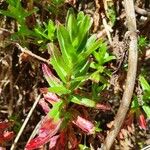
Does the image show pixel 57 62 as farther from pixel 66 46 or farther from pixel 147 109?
pixel 147 109

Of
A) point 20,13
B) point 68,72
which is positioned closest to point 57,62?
point 68,72

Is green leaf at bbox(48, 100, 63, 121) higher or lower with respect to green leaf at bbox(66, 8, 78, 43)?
lower

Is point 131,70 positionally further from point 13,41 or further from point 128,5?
point 13,41

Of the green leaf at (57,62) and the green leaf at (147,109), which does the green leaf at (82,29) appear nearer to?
the green leaf at (57,62)

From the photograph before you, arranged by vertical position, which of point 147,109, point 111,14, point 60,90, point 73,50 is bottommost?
point 147,109

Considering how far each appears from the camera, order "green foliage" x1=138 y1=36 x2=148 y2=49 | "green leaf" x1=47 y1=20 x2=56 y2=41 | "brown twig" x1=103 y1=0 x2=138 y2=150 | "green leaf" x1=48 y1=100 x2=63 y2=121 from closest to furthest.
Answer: "brown twig" x1=103 y1=0 x2=138 y2=150, "green leaf" x1=48 y1=100 x2=63 y2=121, "green leaf" x1=47 y1=20 x2=56 y2=41, "green foliage" x1=138 y1=36 x2=148 y2=49

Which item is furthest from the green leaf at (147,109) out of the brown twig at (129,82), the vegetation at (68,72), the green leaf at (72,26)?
the green leaf at (72,26)

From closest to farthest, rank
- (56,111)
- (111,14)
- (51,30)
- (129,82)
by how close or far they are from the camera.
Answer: (129,82)
(56,111)
(51,30)
(111,14)

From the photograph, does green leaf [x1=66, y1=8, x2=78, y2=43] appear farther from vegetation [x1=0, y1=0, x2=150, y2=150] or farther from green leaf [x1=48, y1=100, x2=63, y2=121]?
green leaf [x1=48, y1=100, x2=63, y2=121]

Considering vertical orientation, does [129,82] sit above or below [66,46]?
below

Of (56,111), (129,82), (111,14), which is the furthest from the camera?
(111,14)

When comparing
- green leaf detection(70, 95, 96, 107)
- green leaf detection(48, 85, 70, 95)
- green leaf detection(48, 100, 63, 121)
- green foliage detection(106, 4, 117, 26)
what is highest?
green foliage detection(106, 4, 117, 26)

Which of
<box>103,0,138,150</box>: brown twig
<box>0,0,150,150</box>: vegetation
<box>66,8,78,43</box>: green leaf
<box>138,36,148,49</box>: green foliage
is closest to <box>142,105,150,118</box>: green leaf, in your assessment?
<box>0,0,150,150</box>: vegetation
